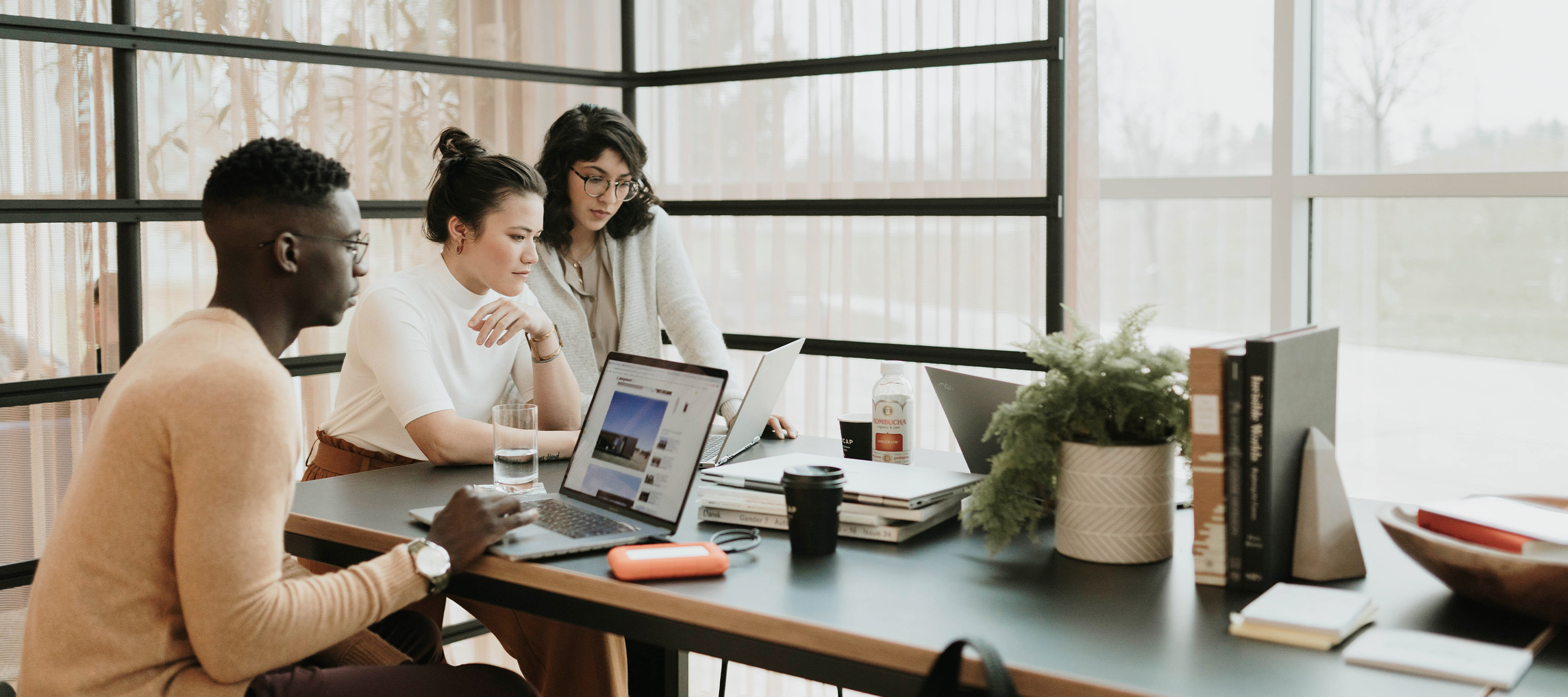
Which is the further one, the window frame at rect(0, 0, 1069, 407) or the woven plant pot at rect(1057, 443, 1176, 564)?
the window frame at rect(0, 0, 1069, 407)

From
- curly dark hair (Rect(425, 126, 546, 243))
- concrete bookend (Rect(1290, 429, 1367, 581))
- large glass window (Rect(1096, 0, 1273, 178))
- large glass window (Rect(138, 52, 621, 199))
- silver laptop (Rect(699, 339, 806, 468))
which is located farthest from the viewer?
large glass window (Rect(1096, 0, 1273, 178))

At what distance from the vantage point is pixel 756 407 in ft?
6.78

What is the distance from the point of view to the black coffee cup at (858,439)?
2.09 meters

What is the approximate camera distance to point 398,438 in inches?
86.7

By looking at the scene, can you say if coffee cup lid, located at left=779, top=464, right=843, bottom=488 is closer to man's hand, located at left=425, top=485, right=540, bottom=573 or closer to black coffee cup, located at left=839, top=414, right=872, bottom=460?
man's hand, located at left=425, top=485, right=540, bottom=573

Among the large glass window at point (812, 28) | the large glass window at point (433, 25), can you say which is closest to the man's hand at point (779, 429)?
the large glass window at point (812, 28)

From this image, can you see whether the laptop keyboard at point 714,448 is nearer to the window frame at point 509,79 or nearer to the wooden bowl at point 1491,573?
the window frame at point 509,79

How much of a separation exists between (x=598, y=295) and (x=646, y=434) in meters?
1.16

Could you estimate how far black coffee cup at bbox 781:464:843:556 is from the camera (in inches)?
58.3

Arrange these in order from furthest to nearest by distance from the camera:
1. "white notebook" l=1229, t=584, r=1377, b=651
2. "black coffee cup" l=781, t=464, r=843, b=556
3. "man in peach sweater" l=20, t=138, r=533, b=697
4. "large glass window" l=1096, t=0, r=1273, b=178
A: "large glass window" l=1096, t=0, r=1273, b=178 → "black coffee cup" l=781, t=464, r=843, b=556 → "man in peach sweater" l=20, t=138, r=533, b=697 → "white notebook" l=1229, t=584, r=1377, b=651

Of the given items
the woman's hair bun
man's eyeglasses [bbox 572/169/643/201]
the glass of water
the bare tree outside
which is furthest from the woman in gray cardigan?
the bare tree outside

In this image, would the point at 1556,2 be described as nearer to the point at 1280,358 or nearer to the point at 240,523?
the point at 1280,358

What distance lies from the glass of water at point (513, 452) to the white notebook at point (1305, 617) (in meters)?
1.05

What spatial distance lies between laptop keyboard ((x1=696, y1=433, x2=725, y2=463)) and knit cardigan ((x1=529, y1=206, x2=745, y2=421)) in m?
0.46
